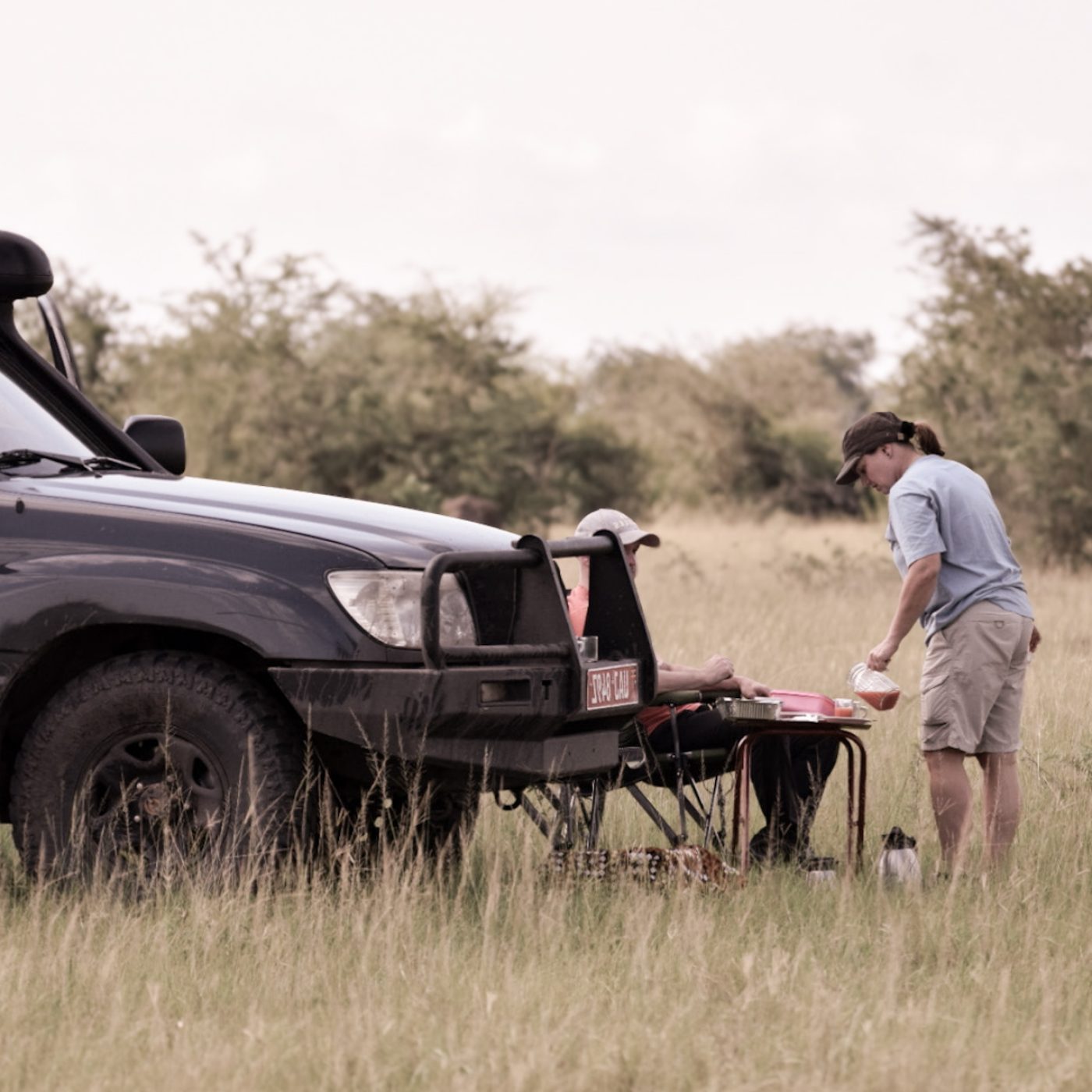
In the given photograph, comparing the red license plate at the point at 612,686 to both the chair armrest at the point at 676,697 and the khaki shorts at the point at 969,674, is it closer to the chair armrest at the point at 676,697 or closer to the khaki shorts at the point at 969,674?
the chair armrest at the point at 676,697

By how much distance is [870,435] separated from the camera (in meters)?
6.62

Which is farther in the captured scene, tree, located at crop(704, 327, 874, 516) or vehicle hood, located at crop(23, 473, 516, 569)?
tree, located at crop(704, 327, 874, 516)

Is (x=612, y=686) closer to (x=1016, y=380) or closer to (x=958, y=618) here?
(x=958, y=618)

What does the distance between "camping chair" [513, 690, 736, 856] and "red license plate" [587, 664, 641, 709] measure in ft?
0.85

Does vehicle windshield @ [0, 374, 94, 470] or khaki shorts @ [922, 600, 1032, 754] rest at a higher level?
vehicle windshield @ [0, 374, 94, 470]

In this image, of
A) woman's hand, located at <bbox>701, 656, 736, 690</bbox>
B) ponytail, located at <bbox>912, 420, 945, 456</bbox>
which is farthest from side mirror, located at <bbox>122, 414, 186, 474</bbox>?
ponytail, located at <bbox>912, 420, 945, 456</bbox>

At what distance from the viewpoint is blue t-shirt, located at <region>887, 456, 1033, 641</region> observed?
648 centimetres

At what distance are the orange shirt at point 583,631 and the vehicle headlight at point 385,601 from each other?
424 mm

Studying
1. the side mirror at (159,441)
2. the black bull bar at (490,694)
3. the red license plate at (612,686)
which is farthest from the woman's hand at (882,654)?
the side mirror at (159,441)

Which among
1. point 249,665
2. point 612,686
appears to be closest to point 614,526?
point 612,686

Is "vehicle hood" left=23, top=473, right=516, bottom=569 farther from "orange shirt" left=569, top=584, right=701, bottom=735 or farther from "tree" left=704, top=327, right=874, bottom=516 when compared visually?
"tree" left=704, top=327, right=874, bottom=516

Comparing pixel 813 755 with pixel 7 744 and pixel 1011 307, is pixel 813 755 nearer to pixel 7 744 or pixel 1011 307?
pixel 7 744

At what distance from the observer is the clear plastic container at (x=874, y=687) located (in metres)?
6.35

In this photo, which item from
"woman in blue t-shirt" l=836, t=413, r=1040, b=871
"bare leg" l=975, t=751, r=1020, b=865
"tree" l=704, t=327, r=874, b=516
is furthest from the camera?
"tree" l=704, t=327, r=874, b=516
